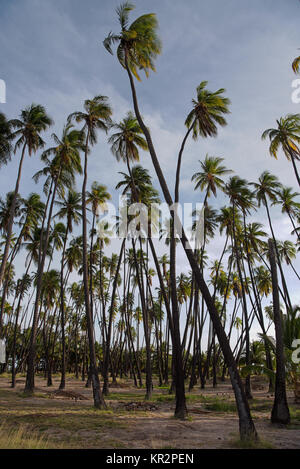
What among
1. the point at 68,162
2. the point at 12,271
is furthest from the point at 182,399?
the point at 12,271

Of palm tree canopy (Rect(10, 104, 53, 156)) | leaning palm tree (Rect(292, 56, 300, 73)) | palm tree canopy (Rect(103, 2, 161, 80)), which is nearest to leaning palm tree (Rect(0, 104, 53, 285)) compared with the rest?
palm tree canopy (Rect(10, 104, 53, 156))

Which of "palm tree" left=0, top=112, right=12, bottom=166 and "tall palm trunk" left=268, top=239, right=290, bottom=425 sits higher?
"palm tree" left=0, top=112, right=12, bottom=166

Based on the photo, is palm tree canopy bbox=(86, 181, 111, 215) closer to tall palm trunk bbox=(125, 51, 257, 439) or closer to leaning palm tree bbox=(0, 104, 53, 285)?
leaning palm tree bbox=(0, 104, 53, 285)

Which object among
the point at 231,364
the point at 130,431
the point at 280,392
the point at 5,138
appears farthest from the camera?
the point at 5,138

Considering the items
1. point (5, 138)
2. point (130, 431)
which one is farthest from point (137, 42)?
point (130, 431)

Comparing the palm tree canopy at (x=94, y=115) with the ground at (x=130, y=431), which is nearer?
the ground at (x=130, y=431)

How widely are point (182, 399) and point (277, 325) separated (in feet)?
15.7

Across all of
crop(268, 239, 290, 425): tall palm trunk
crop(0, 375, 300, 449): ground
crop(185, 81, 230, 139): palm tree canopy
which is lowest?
crop(0, 375, 300, 449): ground

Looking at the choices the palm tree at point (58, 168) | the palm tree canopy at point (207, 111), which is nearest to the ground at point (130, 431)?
the palm tree at point (58, 168)

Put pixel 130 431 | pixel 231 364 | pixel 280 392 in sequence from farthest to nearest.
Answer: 1. pixel 280 392
2. pixel 130 431
3. pixel 231 364

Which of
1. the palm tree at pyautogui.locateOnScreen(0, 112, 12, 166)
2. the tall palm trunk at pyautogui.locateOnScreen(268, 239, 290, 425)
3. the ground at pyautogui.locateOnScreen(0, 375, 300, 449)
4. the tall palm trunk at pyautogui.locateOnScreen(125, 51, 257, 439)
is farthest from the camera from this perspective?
the palm tree at pyautogui.locateOnScreen(0, 112, 12, 166)

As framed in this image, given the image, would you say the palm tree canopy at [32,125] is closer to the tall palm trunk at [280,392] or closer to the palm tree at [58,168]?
the palm tree at [58,168]

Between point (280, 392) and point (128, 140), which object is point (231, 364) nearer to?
point (280, 392)
